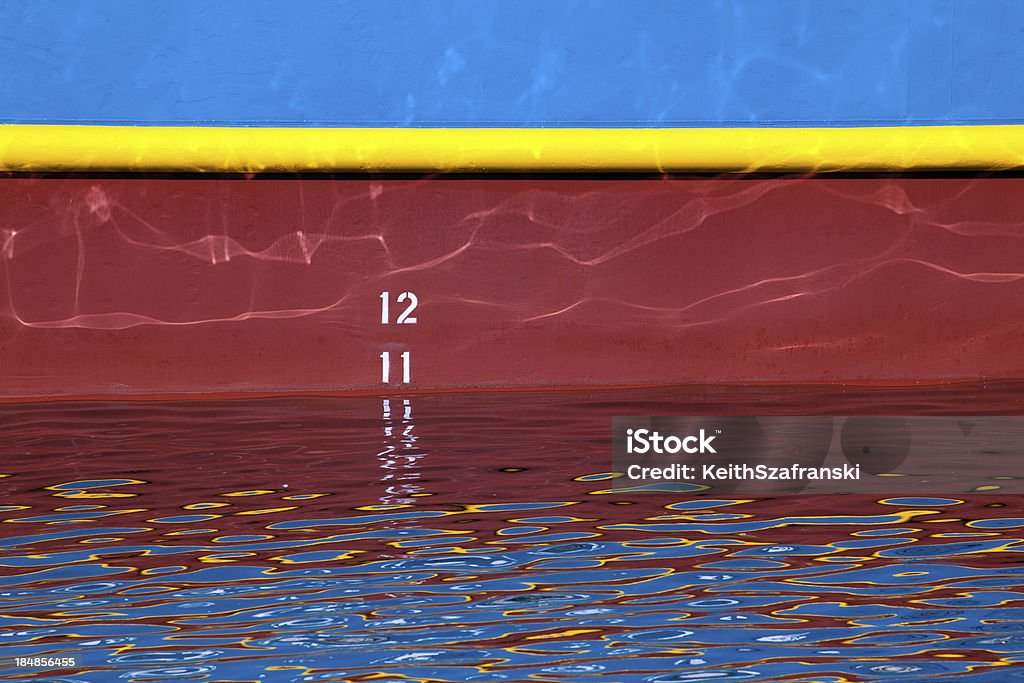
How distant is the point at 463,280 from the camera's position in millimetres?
5645

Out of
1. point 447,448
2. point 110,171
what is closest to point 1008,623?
point 447,448

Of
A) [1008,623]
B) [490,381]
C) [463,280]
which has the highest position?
[463,280]

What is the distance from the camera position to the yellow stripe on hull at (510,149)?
547 cm

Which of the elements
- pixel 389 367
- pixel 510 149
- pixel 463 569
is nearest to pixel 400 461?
pixel 463 569

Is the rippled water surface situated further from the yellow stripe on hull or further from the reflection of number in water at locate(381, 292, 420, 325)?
the yellow stripe on hull

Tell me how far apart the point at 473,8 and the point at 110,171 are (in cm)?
164

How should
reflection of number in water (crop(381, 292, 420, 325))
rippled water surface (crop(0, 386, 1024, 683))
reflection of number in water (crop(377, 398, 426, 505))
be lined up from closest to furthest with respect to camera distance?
1. rippled water surface (crop(0, 386, 1024, 683))
2. reflection of number in water (crop(377, 398, 426, 505))
3. reflection of number in water (crop(381, 292, 420, 325))

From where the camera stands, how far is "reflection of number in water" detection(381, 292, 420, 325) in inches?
222

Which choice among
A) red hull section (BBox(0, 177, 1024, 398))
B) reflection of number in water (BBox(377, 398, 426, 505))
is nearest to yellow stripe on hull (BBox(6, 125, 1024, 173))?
red hull section (BBox(0, 177, 1024, 398))

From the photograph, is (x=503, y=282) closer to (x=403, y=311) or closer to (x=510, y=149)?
(x=403, y=311)

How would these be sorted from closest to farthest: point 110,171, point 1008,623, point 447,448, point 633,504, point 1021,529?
point 1008,623
point 1021,529
point 633,504
point 447,448
point 110,171

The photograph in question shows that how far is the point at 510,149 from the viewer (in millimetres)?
5566

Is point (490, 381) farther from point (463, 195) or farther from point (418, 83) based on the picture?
point (418, 83)

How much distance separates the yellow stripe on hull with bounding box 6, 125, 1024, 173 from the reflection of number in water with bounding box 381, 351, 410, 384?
0.77m
